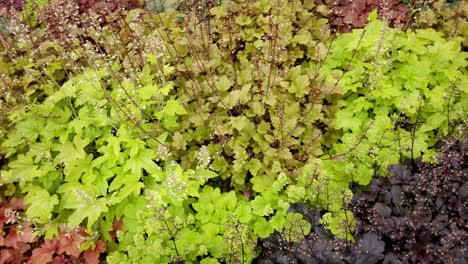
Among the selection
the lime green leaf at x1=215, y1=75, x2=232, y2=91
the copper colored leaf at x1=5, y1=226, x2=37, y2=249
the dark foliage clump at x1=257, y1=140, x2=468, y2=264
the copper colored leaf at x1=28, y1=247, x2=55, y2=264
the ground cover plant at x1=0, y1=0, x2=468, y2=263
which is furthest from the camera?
the lime green leaf at x1=215, y1=75, x2=232, y2=91

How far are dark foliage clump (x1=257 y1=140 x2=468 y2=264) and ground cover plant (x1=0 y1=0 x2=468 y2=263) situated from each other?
10 centimetres

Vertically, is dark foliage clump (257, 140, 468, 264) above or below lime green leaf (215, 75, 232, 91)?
below

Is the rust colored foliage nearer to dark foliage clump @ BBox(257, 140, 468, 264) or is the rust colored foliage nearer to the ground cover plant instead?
the ground cover plant

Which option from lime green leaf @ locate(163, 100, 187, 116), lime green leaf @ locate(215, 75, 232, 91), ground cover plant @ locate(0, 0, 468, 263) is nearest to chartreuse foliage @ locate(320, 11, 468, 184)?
ground cover plant @ locate(0, 0, 468, 263)

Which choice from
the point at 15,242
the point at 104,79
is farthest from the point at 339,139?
the point at 15,242

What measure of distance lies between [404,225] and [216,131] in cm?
174

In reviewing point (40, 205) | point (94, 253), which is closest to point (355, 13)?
point (94, 253)

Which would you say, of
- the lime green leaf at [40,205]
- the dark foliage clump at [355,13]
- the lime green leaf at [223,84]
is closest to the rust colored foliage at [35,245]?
the lime green leaf at [40,205]

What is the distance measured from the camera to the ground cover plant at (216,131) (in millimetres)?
3354

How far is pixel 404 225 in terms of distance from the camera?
2.98 metres

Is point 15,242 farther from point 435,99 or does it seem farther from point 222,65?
point 435,99

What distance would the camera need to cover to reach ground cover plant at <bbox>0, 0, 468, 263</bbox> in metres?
3.35

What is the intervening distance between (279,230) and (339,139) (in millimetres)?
1371

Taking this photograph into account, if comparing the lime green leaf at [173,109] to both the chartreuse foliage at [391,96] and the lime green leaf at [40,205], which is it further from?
the chartreuse foliage at [391,96]
